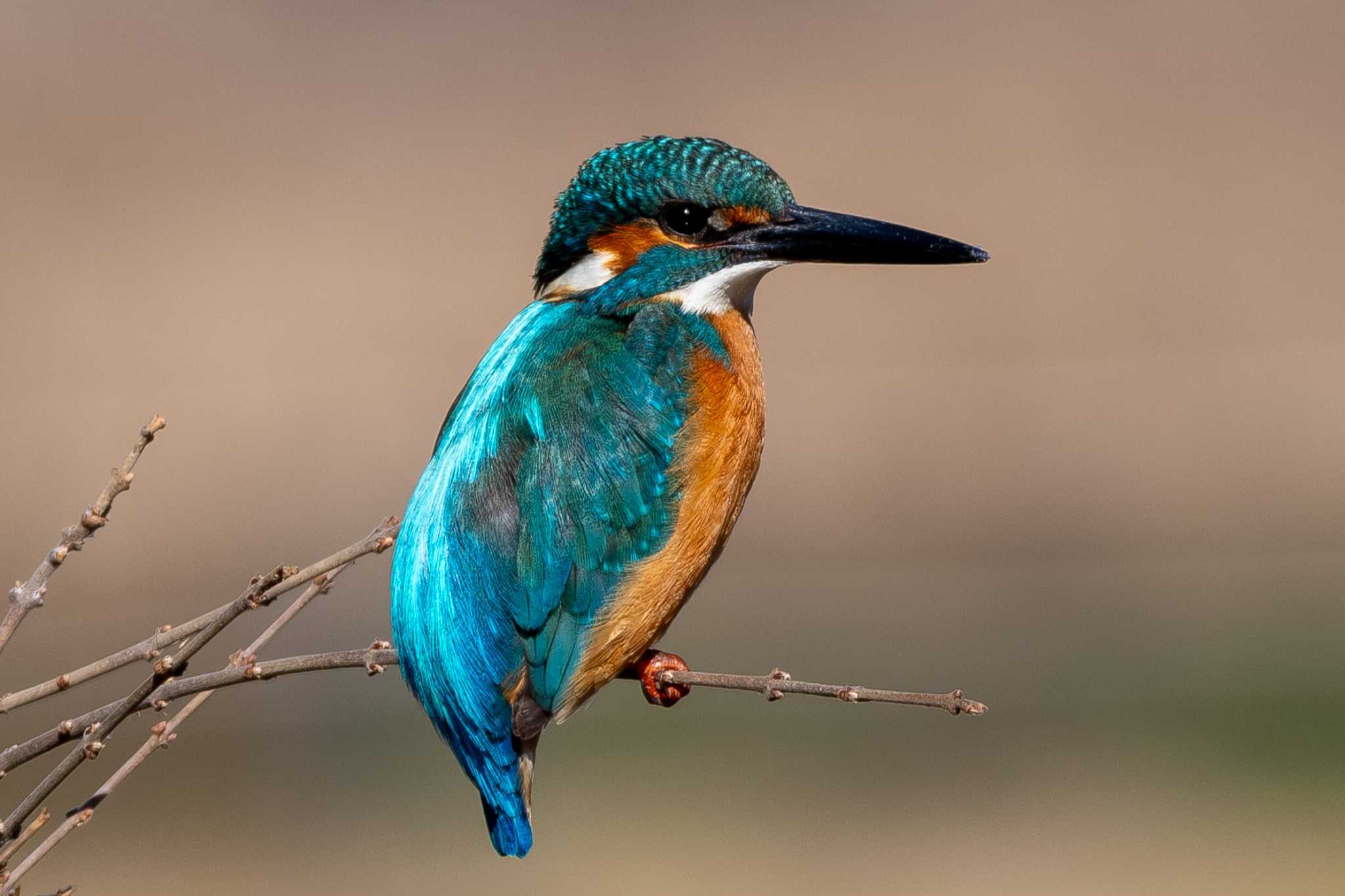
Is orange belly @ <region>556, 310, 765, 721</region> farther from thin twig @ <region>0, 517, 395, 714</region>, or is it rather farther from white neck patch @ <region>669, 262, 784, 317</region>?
thin twig @ <region>0, 517, 395, 714</region>

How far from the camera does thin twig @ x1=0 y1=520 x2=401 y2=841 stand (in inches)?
72.5

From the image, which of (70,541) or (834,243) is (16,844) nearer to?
(70,541)

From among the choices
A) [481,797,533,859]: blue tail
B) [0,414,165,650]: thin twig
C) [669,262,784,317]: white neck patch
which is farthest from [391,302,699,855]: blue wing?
[0,414,165,650]: thin twig

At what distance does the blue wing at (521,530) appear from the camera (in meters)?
2.45

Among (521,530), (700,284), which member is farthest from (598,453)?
(700,284)

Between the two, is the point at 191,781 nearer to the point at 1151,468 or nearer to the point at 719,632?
the point at 719,632

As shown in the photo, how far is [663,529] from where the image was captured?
8.52ft

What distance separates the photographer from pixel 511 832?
2465 millimetres

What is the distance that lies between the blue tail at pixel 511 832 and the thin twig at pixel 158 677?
0.54 m

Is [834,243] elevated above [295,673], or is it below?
above

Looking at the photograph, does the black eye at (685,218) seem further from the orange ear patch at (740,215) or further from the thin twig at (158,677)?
the thin twig at (158,677)

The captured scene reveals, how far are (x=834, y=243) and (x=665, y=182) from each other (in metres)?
0.28

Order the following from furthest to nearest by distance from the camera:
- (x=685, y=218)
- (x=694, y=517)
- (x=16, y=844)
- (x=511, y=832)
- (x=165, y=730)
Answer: (x=685, y=218) < (x=694, y=517) < (x=511, y=832) < (x=165, y=730) < (x=16, y=844)

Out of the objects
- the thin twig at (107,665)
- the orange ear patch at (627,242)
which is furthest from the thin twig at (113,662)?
the orange ear patch at (627,242)
